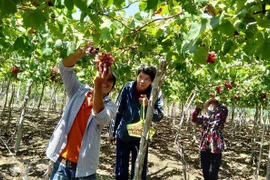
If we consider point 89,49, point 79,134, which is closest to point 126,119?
point 79,134

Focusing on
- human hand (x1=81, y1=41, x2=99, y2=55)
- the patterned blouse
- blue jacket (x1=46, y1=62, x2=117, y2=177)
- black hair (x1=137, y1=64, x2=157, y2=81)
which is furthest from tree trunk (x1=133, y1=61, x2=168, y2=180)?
the patterned blouse

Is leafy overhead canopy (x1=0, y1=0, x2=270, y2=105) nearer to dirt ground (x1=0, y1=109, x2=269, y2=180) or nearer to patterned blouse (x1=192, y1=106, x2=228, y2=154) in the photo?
patterned blouse (x1=192, y1=106, x2=228, y2=154)

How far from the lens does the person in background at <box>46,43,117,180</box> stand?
2.19 meters

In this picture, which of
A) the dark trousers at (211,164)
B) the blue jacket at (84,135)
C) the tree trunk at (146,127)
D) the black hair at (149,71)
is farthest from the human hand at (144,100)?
the dark trousers at (211,164)

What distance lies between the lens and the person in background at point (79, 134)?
2.19 m

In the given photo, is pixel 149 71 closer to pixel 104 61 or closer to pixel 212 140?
pixel 104 61

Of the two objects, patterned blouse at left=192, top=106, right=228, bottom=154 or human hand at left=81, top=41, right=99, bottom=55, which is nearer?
human hand at left=81, top=41, right=99, bottom=55

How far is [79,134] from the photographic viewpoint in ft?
7.47

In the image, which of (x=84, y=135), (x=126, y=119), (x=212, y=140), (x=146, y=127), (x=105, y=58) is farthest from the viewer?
(x=212, y=140)

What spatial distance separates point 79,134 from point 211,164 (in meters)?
2.93

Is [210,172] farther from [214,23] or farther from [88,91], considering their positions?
[214,23]

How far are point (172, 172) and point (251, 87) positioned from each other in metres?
3.44

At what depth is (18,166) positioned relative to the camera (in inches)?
277

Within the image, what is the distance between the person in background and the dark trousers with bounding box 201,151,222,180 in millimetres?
2728
